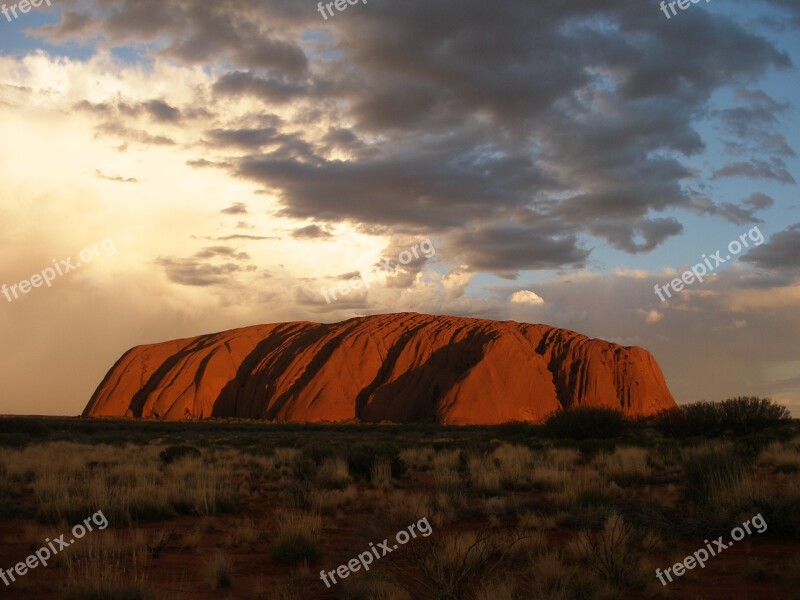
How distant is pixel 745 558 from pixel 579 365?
201 feet

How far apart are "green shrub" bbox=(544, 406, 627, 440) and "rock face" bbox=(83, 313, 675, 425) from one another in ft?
85.6

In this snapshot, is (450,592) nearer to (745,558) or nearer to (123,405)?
(745,558)

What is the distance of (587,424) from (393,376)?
37400 mm

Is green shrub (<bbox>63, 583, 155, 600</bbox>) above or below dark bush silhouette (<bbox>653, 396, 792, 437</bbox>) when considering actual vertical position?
above

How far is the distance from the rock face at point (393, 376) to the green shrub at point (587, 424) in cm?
2608

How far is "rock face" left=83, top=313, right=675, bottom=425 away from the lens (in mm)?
62125

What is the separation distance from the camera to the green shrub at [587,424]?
30594 millimetres

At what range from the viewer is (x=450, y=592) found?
5.71 m

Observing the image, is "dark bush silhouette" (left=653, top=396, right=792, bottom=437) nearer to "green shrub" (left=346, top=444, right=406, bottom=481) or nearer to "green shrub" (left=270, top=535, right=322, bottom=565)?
"green shrub" (left=346, top=444, right=406, bottom=481)

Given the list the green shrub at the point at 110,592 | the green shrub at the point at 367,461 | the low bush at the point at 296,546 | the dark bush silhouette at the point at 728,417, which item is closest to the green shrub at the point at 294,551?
the low bush at the point at 296,546

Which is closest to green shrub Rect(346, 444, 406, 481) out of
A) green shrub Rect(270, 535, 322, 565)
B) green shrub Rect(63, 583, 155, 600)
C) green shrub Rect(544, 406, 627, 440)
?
green shrub Rect(270, 535, 322, 565)

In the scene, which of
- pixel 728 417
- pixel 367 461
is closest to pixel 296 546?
pixel 367 461

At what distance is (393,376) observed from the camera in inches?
2635

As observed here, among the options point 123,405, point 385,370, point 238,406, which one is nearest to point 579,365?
point 385,370
